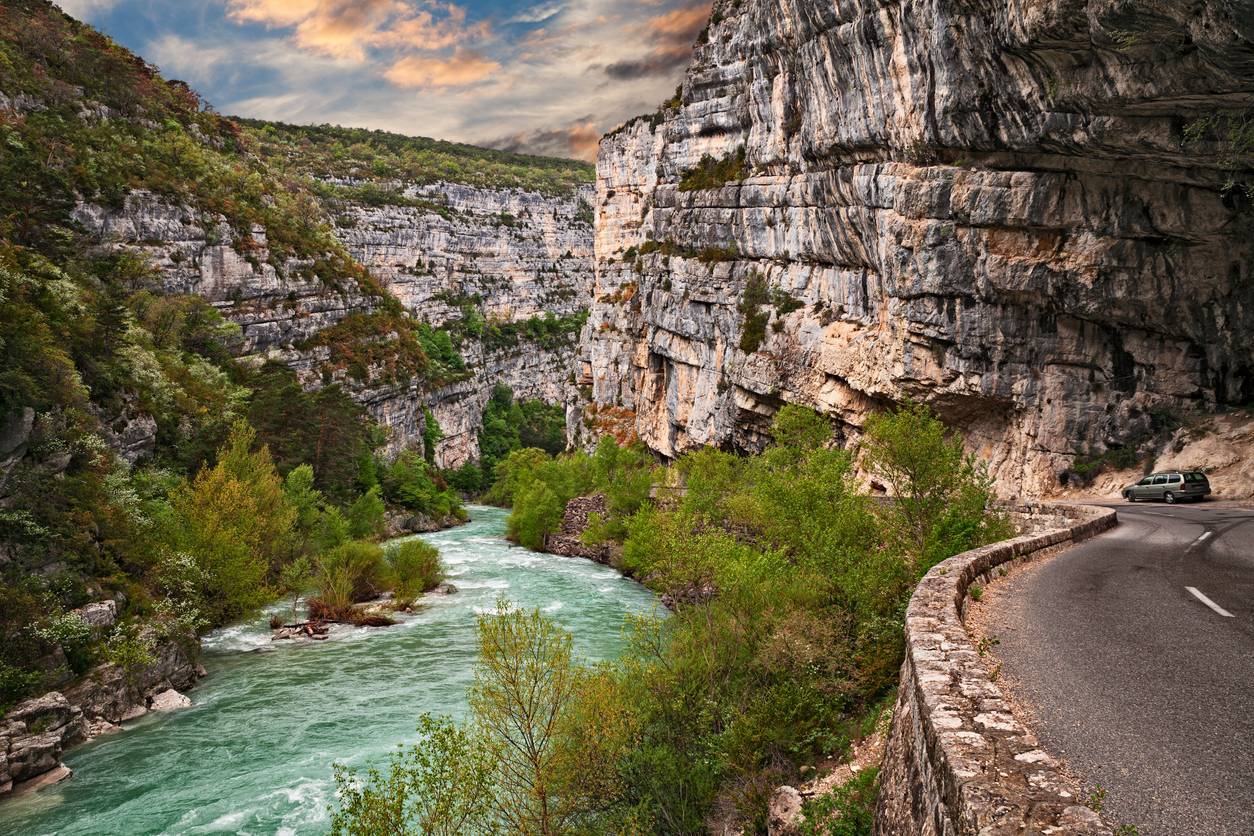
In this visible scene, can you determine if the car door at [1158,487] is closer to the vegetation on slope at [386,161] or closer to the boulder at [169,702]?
the boulder at [169,702]

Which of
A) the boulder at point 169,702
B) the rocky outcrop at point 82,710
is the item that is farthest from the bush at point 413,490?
the boulder at point 169,702

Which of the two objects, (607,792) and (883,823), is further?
(607,792)

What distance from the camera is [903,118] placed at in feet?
116

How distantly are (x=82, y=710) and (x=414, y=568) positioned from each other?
64.7 feet

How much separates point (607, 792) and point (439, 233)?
463 ft

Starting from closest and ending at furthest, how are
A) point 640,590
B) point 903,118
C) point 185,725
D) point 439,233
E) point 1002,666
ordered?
point 1002,666
point 185,725
point 903,118
point 640,590
point 439,233

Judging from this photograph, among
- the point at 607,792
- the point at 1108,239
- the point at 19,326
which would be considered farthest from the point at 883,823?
the point at 19,326

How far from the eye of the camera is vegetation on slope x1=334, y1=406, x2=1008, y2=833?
580 inches

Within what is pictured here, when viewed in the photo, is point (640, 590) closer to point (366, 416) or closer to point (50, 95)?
point (366, 416)

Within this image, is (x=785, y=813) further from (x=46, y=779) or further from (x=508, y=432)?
(x=508, y=432)

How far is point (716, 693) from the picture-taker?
18.4 m

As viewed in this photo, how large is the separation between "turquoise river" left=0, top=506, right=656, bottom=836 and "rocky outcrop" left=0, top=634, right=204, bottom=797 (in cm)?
61

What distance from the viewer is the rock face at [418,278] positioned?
6244cm

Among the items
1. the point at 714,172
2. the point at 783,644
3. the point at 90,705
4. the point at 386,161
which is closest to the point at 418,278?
the point at 386,161
